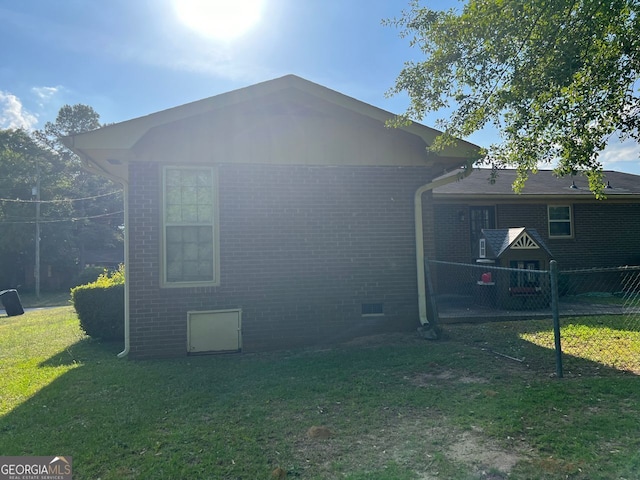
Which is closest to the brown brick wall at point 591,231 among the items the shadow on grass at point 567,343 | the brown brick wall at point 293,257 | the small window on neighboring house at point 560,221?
the small window on neighboring house at point 560,221

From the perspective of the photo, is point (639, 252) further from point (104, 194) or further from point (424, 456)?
point (104, 194)

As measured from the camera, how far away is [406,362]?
5.48 m

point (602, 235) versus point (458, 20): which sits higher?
point (458, 20)

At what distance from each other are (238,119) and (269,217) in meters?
1.62

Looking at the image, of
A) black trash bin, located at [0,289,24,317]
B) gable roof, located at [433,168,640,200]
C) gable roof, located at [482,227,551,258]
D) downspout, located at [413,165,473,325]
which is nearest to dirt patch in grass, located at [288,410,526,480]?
downspout, located at [413,165,473,325]

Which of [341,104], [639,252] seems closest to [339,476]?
[341,104]

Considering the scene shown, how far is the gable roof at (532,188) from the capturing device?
12458 millimetres

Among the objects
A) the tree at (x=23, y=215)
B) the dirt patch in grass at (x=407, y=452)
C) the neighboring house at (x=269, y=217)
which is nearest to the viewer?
the dirt patch in grass at (x=407, y=452)

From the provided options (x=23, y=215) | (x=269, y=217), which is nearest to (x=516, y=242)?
(x=269, y=217)

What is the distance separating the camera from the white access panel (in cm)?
636

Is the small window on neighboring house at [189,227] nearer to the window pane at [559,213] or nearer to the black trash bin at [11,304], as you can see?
the window pane at [559,213]

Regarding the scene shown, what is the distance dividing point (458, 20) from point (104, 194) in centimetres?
4007

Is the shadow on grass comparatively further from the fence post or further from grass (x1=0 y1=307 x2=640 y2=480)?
the fence post

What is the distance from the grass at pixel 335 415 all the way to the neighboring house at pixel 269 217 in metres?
0.71
